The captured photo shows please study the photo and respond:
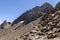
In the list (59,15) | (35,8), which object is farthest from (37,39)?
(35,8)

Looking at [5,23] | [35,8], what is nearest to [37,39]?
[5,23]

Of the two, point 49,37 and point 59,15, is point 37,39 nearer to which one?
point 49,37

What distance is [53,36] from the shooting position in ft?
132

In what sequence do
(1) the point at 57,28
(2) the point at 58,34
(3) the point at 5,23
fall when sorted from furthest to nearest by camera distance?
(3) the point at 5,23 → (1) the point at 57,28 → (2) the point at 58,34

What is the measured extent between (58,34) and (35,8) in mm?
114564

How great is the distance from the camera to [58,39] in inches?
1468

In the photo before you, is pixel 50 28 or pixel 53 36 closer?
pixel 53 36

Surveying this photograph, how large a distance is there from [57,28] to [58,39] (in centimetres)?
684

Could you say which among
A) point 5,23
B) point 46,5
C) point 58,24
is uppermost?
point 46,5

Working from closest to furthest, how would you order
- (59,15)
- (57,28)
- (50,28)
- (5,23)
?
(57,28) → (50,28) → (59,15) → (5,23)

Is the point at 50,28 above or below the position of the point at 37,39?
above

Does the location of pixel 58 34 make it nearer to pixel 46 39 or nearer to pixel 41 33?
pixel 46 39

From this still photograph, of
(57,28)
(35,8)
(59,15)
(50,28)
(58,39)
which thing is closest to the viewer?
(58,39)

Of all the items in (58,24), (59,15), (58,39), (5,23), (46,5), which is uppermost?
(46,5)
